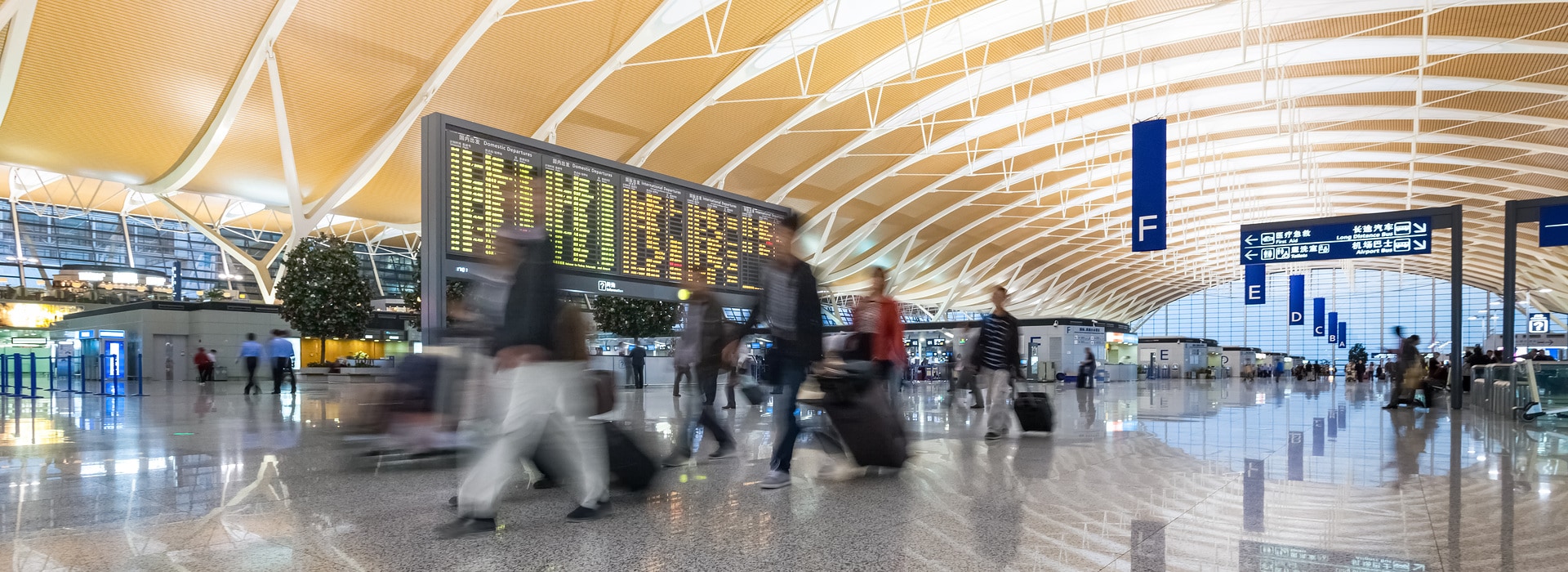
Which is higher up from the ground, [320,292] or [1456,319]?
[320,292]

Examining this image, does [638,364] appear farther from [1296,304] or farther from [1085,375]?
[1296,304]

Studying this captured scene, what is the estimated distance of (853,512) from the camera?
4543mm

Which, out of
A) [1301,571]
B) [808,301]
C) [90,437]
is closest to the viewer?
[1301,571]

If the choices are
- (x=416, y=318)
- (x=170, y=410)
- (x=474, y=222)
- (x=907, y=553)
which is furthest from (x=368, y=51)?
(x=907, y=553)

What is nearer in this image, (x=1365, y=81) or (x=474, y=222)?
(x=474, y=222)

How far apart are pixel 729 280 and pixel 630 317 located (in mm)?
13161

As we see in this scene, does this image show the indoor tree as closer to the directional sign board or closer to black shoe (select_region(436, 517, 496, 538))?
black shoe (select_region(436, 517, 496, 538))

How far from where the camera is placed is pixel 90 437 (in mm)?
8453

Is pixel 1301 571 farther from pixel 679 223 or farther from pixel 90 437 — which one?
pixel 679 223

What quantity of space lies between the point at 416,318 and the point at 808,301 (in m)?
31.1

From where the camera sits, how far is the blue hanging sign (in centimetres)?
1730

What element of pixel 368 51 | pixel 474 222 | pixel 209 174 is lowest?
pixel 474 222

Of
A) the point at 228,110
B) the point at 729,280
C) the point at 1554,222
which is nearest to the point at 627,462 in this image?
the point at 729,280

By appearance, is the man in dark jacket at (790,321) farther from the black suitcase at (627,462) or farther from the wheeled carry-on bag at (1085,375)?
the wheeled carry-on bag at (1085,375)
